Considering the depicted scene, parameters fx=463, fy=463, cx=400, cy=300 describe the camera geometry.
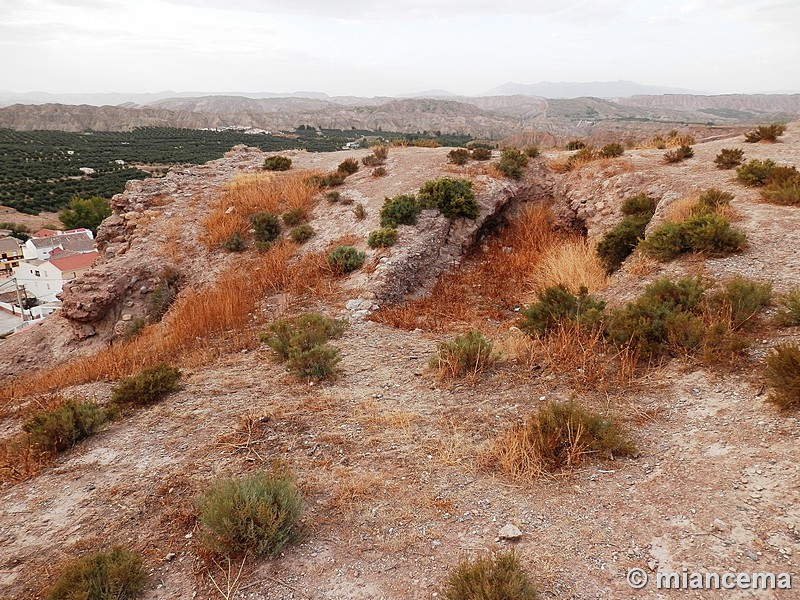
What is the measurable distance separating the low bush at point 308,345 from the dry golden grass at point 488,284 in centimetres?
117

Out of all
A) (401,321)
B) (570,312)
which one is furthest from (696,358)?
(401,321)

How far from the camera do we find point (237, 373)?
658cm

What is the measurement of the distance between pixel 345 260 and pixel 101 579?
761cm

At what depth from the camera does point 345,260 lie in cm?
1012

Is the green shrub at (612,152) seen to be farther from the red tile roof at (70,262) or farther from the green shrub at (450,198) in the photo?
the red tile roof at (70,262)

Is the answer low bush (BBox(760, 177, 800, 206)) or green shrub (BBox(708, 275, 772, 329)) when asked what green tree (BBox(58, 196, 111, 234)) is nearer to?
low bush (BBox(760, 177, 800, 206))

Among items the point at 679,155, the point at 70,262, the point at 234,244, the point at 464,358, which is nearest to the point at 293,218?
the point at 234,244

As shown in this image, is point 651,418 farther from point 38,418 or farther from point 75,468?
point 38,418

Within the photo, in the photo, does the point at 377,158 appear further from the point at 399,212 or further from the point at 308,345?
the point at 308,345

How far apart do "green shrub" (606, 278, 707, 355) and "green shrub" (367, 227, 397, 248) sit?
18.3 ft

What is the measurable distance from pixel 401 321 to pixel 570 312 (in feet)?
9.88

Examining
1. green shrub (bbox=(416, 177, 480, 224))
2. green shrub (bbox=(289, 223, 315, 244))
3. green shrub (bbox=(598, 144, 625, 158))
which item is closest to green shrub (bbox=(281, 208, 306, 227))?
green shrub (bbox=(289, 223, 315, 244))

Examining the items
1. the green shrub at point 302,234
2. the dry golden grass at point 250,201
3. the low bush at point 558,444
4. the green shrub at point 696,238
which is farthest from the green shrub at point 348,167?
the low bush at point 558,444

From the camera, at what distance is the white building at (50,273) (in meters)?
43.8
